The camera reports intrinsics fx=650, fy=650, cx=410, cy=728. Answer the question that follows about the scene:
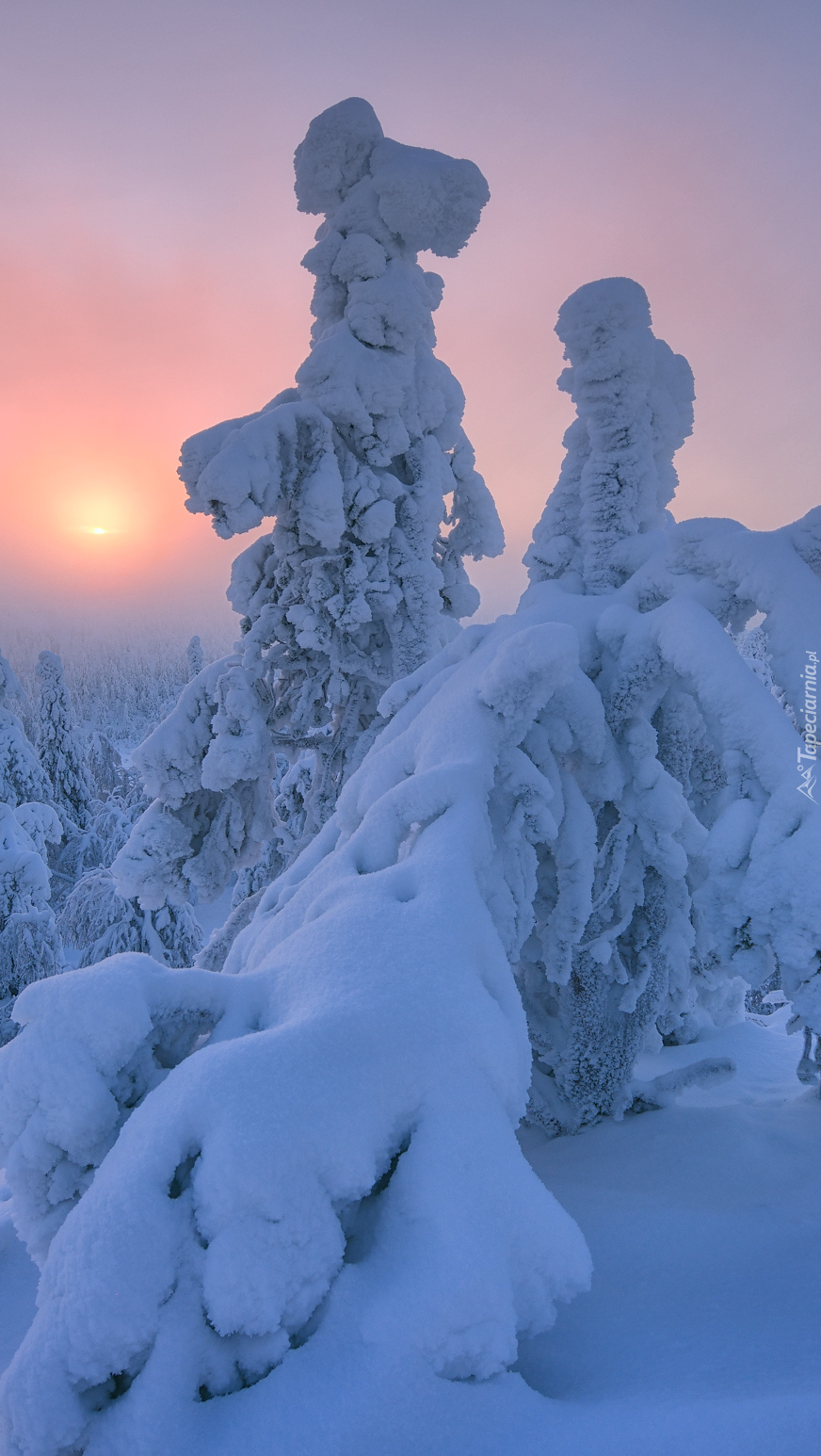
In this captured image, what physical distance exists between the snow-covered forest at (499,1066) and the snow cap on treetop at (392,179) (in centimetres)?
33

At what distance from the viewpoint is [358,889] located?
2.50 meters

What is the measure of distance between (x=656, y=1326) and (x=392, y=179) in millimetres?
9404

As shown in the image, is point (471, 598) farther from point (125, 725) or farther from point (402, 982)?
point (125, 725)

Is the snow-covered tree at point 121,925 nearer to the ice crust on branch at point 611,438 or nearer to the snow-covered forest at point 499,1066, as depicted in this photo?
the snow-covered forest at point 499,1066

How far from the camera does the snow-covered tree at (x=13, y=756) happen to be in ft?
60.2

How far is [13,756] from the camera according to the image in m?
18.6

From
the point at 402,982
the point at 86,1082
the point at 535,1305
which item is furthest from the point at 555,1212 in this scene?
the point at 86,1082

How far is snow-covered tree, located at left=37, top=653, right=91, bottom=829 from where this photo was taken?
81.1 feet

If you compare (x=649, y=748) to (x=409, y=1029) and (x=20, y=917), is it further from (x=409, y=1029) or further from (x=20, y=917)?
(x=20, y=917)

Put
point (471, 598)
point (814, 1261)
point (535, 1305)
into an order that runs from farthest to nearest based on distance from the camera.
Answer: point (471, 598) < point (814, 1261) < point (535, 1305)

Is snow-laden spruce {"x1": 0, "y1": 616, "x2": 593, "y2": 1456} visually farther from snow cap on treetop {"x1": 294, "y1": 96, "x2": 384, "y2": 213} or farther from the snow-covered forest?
snow cap on treetop {"x1": 294, "y1": 96, "x2": 384, "y2": 213}

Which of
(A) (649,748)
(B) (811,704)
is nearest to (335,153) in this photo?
(A) (649,748)

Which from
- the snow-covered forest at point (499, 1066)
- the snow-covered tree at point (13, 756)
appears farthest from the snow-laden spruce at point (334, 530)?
the snow-covered tree at point (13, 756)

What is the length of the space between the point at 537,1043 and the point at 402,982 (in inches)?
115
